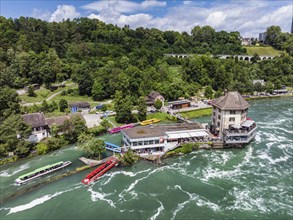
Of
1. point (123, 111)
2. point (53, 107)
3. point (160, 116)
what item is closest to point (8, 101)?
point (53, 107)

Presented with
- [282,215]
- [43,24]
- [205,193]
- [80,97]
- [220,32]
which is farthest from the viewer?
[220,32]

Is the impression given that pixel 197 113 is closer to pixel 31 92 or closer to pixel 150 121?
pixel 150 121

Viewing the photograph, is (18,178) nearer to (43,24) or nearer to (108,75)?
(108,75)

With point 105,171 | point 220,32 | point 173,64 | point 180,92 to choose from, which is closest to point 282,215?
point 105,171

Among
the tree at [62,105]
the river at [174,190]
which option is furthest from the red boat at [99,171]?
the tree at [62,105]

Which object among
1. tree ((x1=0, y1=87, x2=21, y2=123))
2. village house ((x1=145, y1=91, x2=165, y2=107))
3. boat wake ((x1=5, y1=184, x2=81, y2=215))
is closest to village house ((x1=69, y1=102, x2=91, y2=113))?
tree ((x1=0, y1=87, x2=21, y2=123))

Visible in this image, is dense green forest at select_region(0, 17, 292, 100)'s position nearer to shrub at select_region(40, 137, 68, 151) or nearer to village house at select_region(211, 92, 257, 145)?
shrub at select_region(40, 137, 68, 151)
